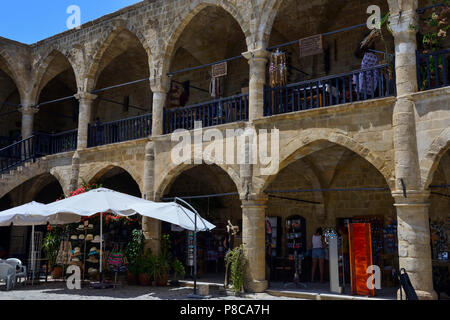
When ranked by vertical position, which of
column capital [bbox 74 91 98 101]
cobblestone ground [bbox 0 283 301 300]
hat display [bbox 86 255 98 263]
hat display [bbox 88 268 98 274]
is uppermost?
column capital [bbox 74 91 98 101]

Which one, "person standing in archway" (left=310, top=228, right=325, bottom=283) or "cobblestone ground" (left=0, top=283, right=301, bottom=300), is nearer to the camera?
"cobblestone ground" (left=0, top=283, right=301, bottom=300)

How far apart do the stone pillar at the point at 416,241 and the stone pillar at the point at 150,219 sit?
20.0 feet

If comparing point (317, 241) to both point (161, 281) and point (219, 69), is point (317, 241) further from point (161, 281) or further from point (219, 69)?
point (219, 69)

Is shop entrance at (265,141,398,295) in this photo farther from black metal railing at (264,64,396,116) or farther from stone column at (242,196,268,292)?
black metal railing at (264,64,396,116)

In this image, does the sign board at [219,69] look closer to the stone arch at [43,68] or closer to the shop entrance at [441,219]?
the shop entrance at [441,219]

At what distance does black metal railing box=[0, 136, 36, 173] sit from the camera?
597 inches

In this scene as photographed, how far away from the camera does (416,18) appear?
873cm

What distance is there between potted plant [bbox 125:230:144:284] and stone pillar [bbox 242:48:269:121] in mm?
4152

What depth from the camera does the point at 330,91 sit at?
9.53 metres

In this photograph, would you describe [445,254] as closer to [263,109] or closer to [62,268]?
[263,109]

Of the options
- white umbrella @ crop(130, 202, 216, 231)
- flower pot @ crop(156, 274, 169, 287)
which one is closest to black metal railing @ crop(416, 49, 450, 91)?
white umbrella @ crop(130, 202, 216, 231)

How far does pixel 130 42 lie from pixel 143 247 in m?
6.29

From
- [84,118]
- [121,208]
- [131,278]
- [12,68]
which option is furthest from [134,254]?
[12,68]

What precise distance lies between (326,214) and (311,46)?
4587 mm
